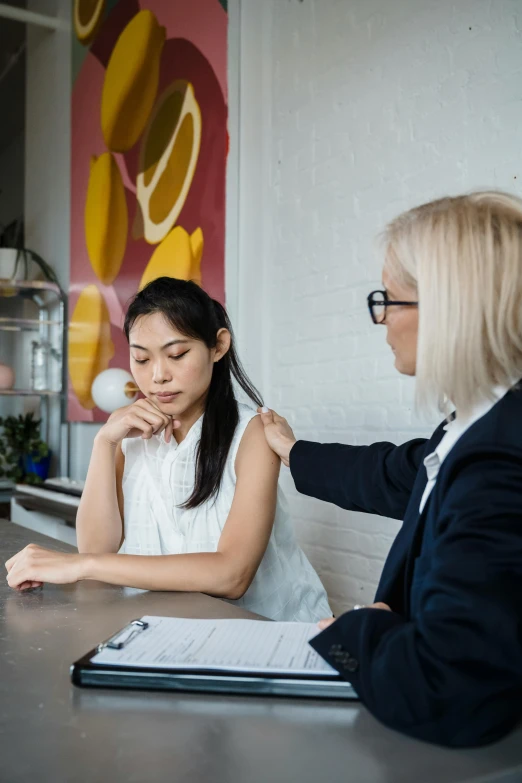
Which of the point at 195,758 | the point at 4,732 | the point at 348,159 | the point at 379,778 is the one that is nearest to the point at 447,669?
the point at 379,778

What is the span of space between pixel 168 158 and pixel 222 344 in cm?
218

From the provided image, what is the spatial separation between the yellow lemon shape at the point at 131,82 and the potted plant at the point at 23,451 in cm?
201

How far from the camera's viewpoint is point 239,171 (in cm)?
329

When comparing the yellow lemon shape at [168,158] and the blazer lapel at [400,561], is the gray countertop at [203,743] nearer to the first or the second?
the blazer lapel at [400,561]

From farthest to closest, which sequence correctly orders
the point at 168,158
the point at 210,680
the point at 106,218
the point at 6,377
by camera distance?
1. the point at 6,377
2. the point at 106,218
3. the point at 168,158
4. the point at 210,680

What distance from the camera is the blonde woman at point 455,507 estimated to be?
654 millimetres

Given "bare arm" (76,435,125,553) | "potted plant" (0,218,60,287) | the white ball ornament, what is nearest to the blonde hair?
"bare arm" (76,435,125,553)

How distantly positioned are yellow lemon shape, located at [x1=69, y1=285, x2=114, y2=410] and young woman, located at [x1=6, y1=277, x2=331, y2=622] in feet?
8.25

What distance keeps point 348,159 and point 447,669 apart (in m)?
2.34

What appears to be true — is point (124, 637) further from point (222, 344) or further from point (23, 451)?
point (23, 451)

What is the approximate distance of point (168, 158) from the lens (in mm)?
3678

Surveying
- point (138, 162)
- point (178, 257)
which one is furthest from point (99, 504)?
point (138, 162)

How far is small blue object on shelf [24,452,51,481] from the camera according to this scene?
16.7 ft

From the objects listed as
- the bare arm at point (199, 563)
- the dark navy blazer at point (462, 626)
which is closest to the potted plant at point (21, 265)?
the bare arm at point (199, 563)
